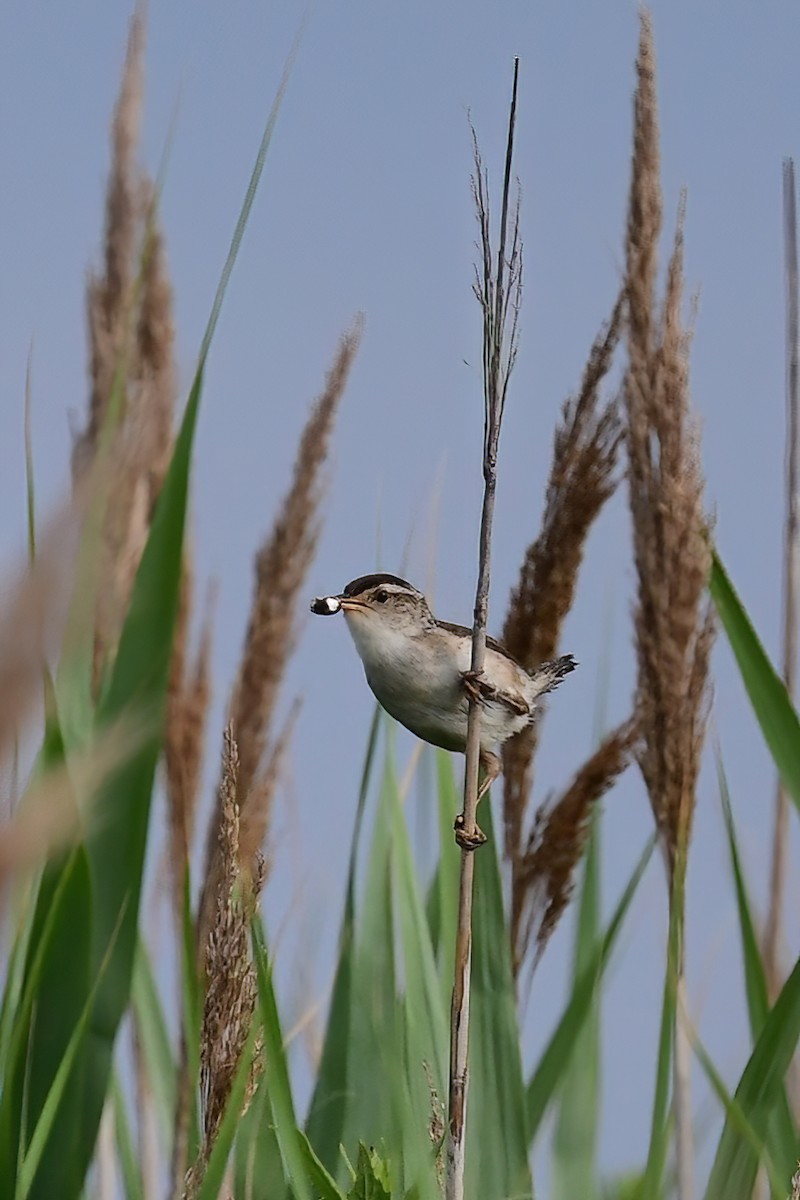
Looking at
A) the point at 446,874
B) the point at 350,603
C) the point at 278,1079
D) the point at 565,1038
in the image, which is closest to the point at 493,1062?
the point at 565,1038

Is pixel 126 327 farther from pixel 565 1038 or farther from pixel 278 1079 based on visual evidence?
pixel 565 1038

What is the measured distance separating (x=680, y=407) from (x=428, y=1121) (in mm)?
983

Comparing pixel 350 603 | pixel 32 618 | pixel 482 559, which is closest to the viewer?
pixel 32 618

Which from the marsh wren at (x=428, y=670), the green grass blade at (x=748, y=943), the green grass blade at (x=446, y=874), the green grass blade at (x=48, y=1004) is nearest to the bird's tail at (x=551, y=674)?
the marsh wren at (x=428, y=670)

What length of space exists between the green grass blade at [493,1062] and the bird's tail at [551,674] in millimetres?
389

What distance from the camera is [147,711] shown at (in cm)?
146

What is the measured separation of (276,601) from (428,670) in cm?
28

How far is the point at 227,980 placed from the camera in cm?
136

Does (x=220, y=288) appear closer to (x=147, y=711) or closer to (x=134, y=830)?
(x=147, y=711)

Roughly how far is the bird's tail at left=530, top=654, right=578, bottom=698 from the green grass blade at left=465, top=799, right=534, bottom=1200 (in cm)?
39

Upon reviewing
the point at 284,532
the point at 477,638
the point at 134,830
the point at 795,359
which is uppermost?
the point at 795,359

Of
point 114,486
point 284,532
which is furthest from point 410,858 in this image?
point 114,486

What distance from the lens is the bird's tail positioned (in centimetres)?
223

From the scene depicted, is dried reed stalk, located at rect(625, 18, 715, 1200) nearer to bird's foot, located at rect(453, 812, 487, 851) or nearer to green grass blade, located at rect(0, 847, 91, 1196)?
bird's foot, located at rect(453, 812, 487, 851)
